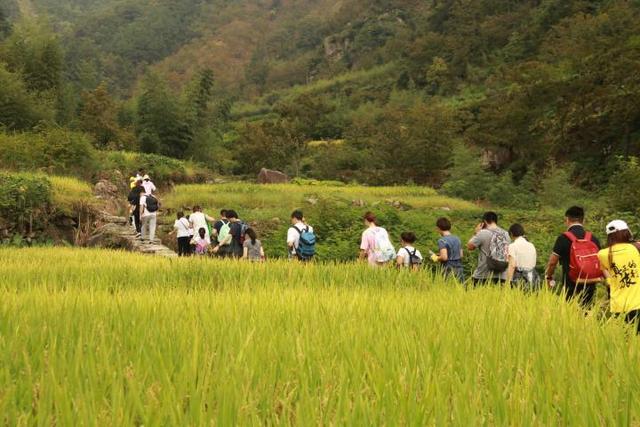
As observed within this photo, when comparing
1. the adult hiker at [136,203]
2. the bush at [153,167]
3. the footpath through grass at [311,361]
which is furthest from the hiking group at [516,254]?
the bush at [153,167]

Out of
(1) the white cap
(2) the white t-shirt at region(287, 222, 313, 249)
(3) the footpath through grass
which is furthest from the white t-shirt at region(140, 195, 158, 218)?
(1) the white cap

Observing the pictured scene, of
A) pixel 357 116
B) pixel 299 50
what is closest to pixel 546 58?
pixel 357 116

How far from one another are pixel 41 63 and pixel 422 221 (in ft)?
79.2

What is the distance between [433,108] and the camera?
107ft

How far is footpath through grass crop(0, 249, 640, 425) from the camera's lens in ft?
6.05

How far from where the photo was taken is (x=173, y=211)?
58.0 feet

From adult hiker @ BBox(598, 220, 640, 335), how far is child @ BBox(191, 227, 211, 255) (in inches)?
327

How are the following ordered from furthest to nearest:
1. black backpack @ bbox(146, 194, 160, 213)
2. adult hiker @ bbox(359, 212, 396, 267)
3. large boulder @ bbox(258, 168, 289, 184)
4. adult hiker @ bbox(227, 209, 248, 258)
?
large boulder @ bbox(258, 168, 289, 184) < black backpack @ bbox(146, 194, 160, 213) < adult hiker @ bbox(227, 209, 248, 258) < adult hiker @ bbox(359, 212, 396, 267)

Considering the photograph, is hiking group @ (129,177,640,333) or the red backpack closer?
hiking group @ (129,177,640,333)

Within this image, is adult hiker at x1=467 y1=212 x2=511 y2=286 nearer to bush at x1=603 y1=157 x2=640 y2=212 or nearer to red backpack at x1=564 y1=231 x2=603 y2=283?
red backpack at x1=564 y1=231 x2=603 y2=283

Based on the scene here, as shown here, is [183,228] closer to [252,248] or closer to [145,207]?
[145,207]

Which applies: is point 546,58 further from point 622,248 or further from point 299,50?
point 299,50

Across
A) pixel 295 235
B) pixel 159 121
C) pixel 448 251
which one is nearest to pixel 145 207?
pixel 295 235

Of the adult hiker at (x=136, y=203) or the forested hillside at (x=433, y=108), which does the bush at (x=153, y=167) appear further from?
the adult hiker at (x=136, y=203)
